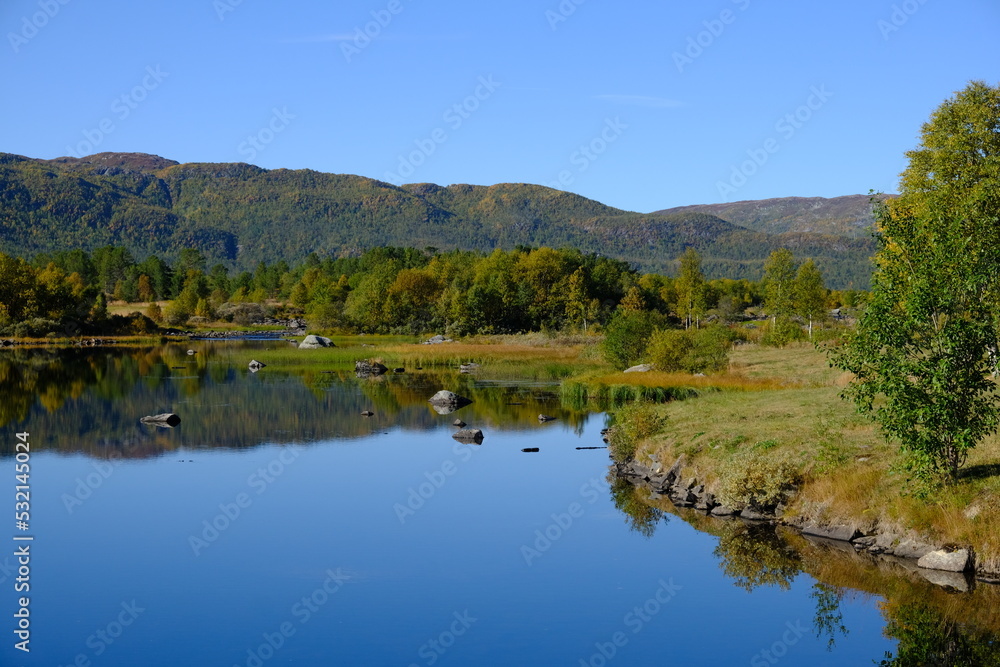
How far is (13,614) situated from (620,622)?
45.3ft

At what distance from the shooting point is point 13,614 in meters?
20.5

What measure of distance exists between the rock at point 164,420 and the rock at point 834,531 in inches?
1332

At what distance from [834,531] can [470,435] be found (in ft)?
70.1

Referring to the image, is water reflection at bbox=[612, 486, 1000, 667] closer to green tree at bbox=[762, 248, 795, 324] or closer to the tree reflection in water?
the tree reflection in water

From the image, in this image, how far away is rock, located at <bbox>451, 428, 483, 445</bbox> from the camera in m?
43.7

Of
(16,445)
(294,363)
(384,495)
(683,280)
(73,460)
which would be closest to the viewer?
(384,495)

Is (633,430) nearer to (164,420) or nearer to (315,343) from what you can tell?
(164,420)

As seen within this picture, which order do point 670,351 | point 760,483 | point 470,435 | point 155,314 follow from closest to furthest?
point 760,483 < point 470,435 < point 670,351 < point 155,314

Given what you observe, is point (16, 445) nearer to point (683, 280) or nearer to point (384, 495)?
point (384, 495)

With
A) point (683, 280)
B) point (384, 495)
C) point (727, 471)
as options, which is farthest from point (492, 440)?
point (683, 280)

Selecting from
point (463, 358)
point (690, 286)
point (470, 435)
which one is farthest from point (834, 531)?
point (690, 286)

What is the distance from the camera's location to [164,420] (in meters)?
A: 48.1

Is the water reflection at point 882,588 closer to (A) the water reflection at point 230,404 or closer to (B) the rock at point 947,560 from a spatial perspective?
(B) the rock at point 947,560

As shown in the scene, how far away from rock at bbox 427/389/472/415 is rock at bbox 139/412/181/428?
1470cm
